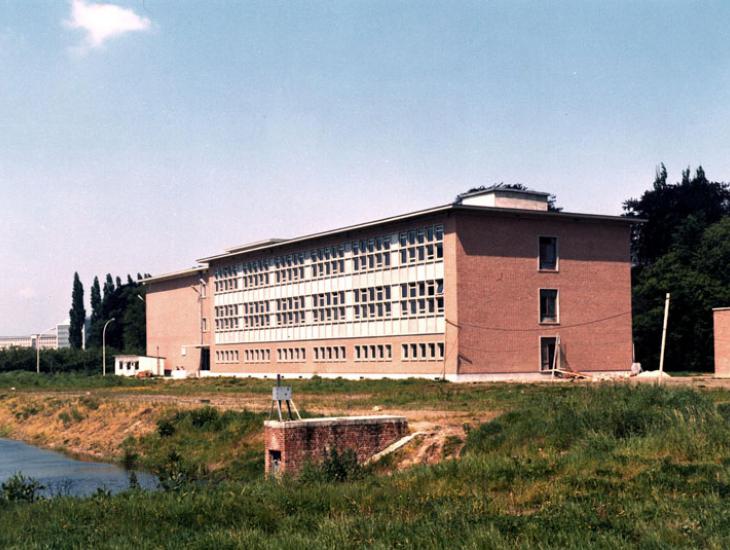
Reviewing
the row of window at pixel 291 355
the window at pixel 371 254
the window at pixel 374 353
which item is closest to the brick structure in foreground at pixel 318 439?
the window at pixel 374 353

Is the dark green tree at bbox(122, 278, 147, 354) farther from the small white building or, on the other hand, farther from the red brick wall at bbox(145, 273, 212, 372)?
the small white building

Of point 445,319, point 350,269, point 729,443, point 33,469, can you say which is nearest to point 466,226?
point 445,319

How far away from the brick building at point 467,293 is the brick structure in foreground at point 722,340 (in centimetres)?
643

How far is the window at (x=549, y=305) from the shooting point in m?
65.4

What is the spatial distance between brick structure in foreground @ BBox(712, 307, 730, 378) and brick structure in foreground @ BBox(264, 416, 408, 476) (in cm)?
4391

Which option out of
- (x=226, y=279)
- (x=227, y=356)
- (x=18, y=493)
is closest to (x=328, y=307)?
(x=227, y=356)

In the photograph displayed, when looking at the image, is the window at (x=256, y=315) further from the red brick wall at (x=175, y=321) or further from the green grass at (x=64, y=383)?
the red brick wall at (x=175, y=321)

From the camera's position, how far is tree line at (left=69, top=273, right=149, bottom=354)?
144125mm

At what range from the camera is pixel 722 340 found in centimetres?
6512

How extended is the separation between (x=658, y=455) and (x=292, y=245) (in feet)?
217

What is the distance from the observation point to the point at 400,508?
1509cm

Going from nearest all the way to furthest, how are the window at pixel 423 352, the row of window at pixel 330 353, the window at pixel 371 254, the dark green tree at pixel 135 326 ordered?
the window at pixel 423 352 → the window at pixel 371 254 → the row of window at pixel 330 353 → the dark green tree at pixel 135 326

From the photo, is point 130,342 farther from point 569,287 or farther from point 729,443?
point 729,443

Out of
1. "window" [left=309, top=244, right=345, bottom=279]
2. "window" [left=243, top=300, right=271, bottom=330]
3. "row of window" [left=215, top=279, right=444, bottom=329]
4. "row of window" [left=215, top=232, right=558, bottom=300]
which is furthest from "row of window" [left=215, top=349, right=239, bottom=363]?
"window" [left=309, top=244, right=345, bottom=279]
